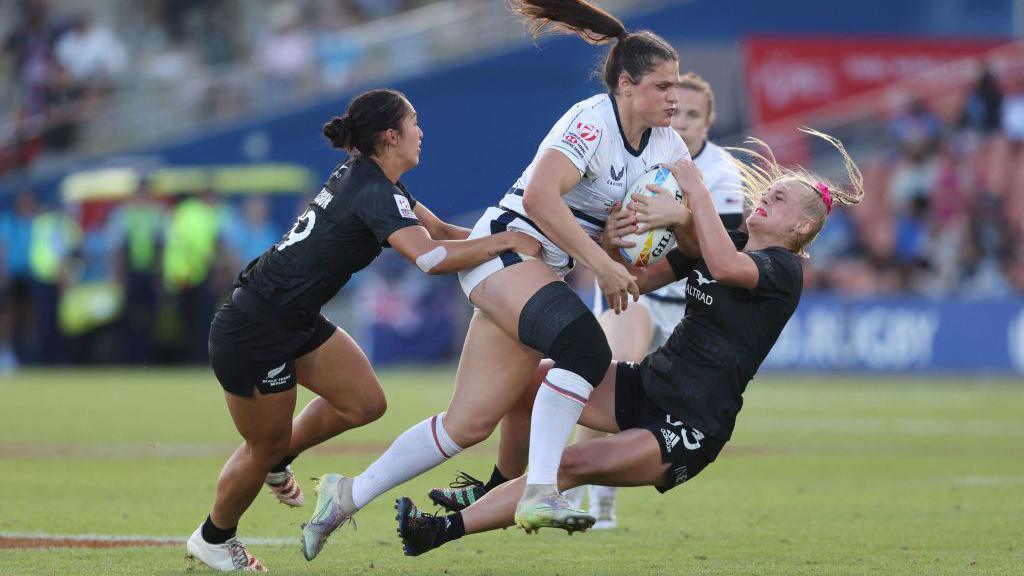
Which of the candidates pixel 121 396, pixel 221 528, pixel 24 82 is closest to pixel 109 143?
pixel 24 82

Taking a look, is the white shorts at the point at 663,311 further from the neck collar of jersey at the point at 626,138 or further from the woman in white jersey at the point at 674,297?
the neck collar of jersey at the point at 626,138

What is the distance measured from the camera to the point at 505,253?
259 inches

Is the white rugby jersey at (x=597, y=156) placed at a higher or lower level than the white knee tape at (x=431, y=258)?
higher

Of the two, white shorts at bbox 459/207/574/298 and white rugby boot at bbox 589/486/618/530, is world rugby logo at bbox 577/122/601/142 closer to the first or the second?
white shorts at bbox 459/207/574/298

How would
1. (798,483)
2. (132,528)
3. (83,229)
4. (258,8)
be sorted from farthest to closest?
(258,8)
(83,229)
(798,483)
(132,528)

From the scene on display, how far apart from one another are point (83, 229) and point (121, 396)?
21.4 feet

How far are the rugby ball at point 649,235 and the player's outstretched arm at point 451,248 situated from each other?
0.43 metres

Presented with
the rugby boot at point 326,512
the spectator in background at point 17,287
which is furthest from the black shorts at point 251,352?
the spectator in background at point 17,287

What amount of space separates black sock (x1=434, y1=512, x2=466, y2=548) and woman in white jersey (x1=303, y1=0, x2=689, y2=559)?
0.93 ft

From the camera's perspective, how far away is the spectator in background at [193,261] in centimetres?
2166

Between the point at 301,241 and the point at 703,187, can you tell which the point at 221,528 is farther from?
the point at 703,187

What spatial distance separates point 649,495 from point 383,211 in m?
4.27

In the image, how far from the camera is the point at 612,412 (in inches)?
265

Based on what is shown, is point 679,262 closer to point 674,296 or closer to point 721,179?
point 721,179
